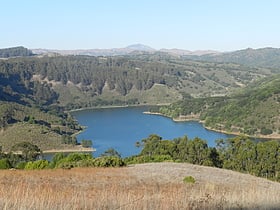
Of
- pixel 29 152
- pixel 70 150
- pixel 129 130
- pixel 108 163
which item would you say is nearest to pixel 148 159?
pixel 108 163

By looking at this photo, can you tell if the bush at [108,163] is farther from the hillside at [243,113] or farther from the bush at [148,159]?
the hillside at [243,113]

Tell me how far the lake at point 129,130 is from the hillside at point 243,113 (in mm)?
6011

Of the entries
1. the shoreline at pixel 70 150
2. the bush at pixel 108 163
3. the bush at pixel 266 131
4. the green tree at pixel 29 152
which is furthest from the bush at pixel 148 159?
the bush at pixel 266 131

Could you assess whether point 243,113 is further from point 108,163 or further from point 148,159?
point 108,163

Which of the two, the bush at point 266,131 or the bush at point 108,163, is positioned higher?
the bush at point 108,163

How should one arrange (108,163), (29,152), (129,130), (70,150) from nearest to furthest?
(108,163) < (29,152) < (70,150) < (129,130)

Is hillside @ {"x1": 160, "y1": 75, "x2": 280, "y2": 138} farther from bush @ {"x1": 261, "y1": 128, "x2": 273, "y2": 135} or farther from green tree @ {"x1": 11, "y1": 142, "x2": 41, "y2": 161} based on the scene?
green tree @ {"x1": 11, "y1": 142, "x2": 41, "y2": 161}

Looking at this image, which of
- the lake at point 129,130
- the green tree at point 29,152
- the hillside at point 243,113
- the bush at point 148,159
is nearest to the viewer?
the bush at point 148,159

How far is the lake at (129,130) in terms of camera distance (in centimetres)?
12331

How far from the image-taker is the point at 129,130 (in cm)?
14662

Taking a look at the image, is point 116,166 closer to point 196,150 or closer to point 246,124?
point 196,150

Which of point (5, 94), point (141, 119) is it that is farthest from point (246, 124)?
point (5, 94)

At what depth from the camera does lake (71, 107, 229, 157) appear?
12331 centimetres

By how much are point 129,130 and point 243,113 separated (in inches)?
1604
